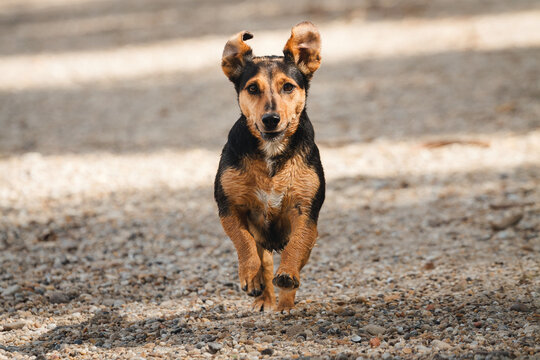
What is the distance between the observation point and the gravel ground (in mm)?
4789

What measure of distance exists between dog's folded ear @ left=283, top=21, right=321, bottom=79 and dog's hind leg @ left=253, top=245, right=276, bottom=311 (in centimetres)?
142

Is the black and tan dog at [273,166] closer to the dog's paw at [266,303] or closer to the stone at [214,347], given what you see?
the stone at [214,347]

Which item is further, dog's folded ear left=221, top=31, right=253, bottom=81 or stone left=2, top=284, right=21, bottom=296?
stone left=2, top=284, right=21, bottom=296

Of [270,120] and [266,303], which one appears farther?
[266,303]

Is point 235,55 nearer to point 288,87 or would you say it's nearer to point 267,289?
point 288,87

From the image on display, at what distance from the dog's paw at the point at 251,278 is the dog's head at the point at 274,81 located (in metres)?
0.80

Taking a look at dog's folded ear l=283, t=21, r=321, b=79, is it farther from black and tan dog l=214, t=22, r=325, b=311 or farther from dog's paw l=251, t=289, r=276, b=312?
dog's paw l=251, t=289, r=276, b=312

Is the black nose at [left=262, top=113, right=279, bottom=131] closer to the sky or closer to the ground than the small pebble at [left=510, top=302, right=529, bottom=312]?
closer to the sky

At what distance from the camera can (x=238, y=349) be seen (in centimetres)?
445

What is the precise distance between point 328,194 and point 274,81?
165 inches

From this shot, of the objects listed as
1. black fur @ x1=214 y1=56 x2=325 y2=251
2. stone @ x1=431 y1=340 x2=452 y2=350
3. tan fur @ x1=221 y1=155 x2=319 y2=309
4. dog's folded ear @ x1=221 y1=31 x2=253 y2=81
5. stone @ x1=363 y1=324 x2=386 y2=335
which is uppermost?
A: dog's folded ear @ x1=221 y1=31 x2=253 y2=81

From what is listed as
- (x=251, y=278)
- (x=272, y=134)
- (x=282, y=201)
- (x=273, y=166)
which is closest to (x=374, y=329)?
(x=251, y=278)

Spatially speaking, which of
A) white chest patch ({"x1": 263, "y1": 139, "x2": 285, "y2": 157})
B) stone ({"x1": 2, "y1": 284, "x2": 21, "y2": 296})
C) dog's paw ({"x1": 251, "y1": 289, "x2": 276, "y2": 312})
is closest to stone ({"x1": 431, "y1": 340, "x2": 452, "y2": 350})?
dog's paw ({"x1": 251, "y1": 289, "x2": 276, "y2": 312})

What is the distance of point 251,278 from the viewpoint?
14.3 feet
